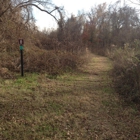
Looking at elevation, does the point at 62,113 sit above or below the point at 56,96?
below

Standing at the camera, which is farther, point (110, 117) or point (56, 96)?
point (56, 96)

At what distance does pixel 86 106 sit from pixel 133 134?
1463 millimetres

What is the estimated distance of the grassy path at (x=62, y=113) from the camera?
317 centimetres

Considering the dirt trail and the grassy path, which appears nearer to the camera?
the grassy path

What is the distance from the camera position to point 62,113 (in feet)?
13.0

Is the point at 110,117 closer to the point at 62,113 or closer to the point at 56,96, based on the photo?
the point at 62,113

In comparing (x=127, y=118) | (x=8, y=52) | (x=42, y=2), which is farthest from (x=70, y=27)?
(x=127, y=118)

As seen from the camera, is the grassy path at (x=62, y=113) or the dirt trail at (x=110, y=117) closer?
the grassy path at (x=62, y=113)

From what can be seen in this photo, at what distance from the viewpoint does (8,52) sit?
9.19 m

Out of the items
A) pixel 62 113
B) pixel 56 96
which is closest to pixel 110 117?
pixel 62 113

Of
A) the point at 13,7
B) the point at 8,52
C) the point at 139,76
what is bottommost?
the point at 139,76

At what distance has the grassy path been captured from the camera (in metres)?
3.17

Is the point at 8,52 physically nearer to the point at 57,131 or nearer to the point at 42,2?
the point at 42,2

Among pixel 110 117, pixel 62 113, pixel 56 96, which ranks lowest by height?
pixel 110 117
